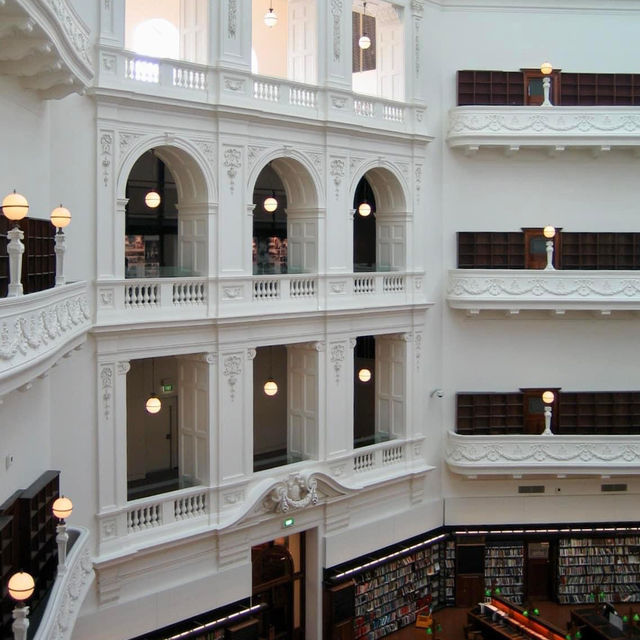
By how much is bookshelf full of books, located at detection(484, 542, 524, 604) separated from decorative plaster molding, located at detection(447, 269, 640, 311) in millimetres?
5442

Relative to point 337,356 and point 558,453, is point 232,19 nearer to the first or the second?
point 337,356

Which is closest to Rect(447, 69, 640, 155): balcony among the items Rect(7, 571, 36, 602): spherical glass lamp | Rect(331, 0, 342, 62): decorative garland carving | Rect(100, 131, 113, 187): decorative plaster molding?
Rect(331, 0, 342, 62): decorative garland carving

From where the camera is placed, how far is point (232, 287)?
15.5m

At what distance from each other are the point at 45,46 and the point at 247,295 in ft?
22.3

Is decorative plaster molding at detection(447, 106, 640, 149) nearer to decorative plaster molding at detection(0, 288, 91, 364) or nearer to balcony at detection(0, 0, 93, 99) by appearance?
balcony at detection(0, 0, 93, 99)

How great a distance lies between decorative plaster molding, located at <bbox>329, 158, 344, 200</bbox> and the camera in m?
17.1

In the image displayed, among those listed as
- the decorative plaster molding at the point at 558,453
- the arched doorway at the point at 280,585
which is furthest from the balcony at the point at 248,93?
the arched doorway at the point at 280,585

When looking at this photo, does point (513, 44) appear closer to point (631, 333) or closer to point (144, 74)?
point (631, 333)

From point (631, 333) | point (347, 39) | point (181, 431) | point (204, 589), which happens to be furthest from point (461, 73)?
point (204, 589)

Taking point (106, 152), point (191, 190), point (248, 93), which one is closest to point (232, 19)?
point (248, 93)

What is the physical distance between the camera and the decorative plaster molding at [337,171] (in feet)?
56.1

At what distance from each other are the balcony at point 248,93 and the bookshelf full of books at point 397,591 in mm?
9048

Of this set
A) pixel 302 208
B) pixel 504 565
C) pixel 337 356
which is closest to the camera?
pixel 302 208

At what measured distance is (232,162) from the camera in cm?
1535
